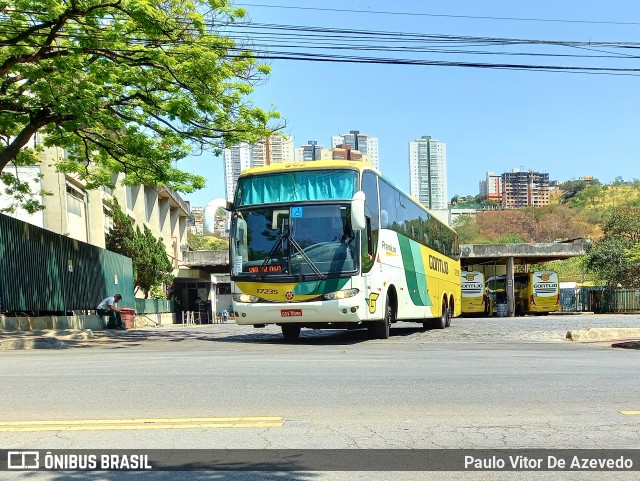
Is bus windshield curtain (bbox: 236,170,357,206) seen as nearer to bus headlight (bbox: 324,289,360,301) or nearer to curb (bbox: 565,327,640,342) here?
bus headlight (bbox: 324,289,360,301)

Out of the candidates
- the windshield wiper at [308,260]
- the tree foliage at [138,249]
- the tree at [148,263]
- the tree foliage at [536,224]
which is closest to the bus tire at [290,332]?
the windshield wiper at [308,260]

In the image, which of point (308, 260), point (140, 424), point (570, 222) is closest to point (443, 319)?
point (308, 260)

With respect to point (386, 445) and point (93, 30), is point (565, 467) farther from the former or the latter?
point (93, 30)

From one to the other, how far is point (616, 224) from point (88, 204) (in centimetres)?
4926

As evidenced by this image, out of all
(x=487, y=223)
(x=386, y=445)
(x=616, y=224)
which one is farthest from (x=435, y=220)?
(x=487, y=223)

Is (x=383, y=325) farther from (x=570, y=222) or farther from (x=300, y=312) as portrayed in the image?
(x=570, y=222)

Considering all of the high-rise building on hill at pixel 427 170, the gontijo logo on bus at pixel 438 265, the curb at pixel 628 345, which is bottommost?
the curb at pixel 628 345

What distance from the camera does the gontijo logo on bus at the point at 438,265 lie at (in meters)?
22.8

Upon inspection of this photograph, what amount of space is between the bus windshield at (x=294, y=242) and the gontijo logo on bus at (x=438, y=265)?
27.3 feet

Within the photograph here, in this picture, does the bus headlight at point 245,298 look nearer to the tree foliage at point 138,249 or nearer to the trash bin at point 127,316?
the trash bin at point 127,316

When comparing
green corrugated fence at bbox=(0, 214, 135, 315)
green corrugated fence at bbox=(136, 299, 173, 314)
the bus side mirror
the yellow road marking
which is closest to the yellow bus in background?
green corrugated fence at bbox=(136, 299, 173, 314)

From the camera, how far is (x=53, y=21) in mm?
14680

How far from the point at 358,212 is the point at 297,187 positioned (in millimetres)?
1880

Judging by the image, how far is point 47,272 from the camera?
21.4 meters
